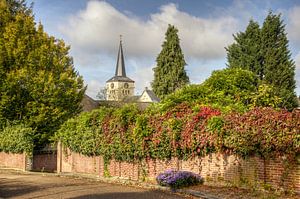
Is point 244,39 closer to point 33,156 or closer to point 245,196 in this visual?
point 33,156

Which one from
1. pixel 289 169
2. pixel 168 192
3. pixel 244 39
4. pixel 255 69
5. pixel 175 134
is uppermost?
pixel 244 39

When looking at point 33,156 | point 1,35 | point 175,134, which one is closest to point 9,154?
point 33,156

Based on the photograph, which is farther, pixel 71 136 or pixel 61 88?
pixel 61 88

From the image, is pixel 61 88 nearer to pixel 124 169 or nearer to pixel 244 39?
pixel 124 169

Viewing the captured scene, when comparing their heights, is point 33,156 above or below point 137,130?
below

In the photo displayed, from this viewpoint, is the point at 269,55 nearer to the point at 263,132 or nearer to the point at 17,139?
the point at 17,139

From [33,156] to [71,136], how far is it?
558 centimetres

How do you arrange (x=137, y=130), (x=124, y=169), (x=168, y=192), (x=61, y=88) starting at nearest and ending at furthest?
(x=168, y=192) < (x=137, y=130) < (x=124, y=169) < (x=61, y=88)

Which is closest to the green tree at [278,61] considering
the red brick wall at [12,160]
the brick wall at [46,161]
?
the brick wall at [46,161]

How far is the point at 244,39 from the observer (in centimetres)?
3700

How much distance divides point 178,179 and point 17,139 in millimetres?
15526

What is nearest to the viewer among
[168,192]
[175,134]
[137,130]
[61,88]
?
[168,192]

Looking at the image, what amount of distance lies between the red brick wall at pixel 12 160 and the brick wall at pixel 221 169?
7.25 metres

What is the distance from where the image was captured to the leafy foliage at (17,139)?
24.7 meters
